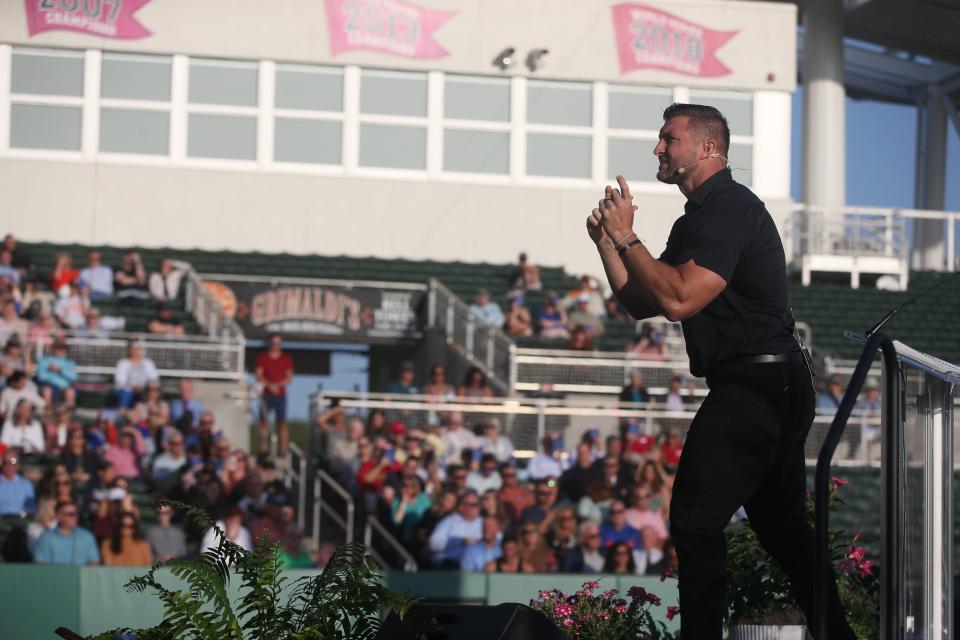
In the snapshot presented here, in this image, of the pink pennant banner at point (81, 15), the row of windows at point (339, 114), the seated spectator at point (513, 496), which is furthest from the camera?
the row of windows at point (339, 114)

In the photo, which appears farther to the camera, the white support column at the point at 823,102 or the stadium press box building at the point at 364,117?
the white support column at the point at 823,102

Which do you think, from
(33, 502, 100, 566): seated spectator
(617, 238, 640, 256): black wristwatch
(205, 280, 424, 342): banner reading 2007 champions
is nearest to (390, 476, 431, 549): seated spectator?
(33, 502, 100, 566): seated spectator

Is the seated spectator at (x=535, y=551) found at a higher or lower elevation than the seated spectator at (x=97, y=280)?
lower

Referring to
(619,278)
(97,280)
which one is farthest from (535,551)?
(619,278)

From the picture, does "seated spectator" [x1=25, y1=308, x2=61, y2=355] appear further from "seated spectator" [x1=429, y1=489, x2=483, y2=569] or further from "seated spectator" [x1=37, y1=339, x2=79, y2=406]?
"seated spectator" [x1=429, y1=489, x2=483, y2=569]

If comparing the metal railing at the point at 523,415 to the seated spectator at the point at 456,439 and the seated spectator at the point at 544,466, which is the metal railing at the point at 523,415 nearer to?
the seated spectator at the point at 456,439

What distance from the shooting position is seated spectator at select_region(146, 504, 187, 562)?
1234 centimetres

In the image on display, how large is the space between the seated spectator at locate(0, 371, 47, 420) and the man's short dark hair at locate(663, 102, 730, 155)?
10389 mm

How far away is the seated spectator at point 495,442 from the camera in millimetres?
13859

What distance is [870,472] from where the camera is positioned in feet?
50.2

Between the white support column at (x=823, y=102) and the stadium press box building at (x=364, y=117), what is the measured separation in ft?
4.20

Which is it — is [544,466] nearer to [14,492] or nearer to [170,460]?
[170,460]

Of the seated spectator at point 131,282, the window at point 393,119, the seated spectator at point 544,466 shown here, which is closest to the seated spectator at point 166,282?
the seated spectator at point 131,282

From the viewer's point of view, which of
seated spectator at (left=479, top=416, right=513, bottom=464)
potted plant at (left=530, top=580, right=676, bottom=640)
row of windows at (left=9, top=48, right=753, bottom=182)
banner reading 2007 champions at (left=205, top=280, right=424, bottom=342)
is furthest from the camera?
row of windows at (left=9, top=48, right=753, bottom=182)
